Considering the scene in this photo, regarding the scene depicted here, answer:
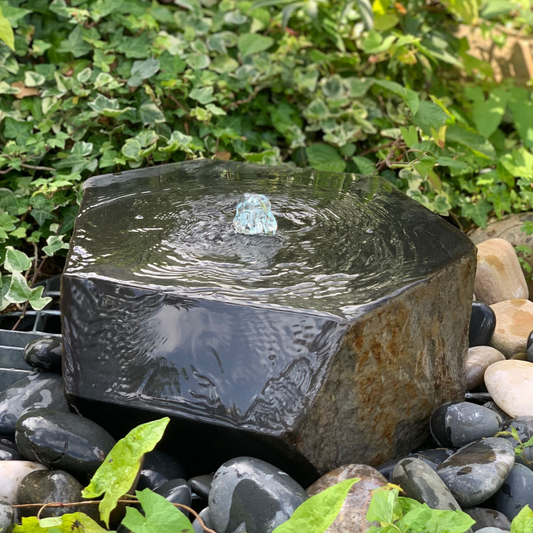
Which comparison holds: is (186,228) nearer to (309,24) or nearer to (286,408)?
(286,408)

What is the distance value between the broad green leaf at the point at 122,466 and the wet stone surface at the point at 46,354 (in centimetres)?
57

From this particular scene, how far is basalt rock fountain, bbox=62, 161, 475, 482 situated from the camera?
1.48m

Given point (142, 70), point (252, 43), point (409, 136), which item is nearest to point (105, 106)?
point (142, 70)

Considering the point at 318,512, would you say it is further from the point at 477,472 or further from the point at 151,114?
the point at 151,114

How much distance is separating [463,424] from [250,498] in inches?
A: 25.6

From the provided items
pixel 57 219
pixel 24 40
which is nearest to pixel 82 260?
pixel 57 219

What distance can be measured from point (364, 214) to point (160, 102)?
4.73ft

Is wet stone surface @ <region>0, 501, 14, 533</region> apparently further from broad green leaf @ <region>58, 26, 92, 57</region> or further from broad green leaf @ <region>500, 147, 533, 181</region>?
broad green leaf @ <region>500, 147, 533, 181</region>

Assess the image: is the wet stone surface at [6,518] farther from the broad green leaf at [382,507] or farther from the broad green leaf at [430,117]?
the broad green leaf at [430,117]

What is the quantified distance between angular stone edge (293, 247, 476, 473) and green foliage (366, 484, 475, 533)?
9.2 inches

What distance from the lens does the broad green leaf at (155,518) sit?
125cm

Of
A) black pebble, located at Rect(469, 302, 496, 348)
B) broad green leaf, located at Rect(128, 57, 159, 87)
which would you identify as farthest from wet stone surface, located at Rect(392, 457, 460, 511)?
broad green leaf, located at Rect(128, 57, 159, 87)

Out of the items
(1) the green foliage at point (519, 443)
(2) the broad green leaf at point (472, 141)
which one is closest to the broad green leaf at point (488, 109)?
(2) the broad green leaf at point (472, 141)

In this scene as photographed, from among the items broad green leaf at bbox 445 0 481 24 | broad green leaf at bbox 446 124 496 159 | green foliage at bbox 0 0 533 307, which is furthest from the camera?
broad green leaf at bbox 445 0 481 24
